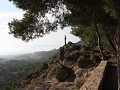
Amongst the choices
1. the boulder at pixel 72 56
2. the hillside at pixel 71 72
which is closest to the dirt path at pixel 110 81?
the hillside at pixel 71 72

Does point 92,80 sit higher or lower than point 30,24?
lower

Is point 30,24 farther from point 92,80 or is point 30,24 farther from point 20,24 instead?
point 92,80

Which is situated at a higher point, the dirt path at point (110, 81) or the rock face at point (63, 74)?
the dirt path at point (110, 81)

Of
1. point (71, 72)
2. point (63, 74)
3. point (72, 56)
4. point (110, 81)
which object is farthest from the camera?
point (72, 56)

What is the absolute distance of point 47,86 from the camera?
29.9 meters

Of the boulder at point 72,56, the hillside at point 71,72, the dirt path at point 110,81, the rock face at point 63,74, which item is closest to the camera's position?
Answer: the dirt path at point 110,81

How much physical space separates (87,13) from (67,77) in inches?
547

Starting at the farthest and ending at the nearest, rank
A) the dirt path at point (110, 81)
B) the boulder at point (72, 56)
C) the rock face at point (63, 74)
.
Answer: the boulder at point (72, 56) < the rock face at point (63, 74) < the dirt path at point (110, 81)

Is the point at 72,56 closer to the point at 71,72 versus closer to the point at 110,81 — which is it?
the point at 71,72

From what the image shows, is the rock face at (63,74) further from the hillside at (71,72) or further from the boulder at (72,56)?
the boulder at (72,56)

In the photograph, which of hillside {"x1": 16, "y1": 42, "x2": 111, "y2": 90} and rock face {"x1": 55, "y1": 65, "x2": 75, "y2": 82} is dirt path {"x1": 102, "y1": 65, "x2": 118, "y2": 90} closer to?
hillside {"x1": 16, "y1": 42, "x2": 111, "y2": 90}

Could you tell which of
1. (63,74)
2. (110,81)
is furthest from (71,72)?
(110,81)

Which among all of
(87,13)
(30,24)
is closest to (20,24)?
(30,24)

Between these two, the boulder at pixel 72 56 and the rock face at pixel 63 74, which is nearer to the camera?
the rock face at pixel 63 74
